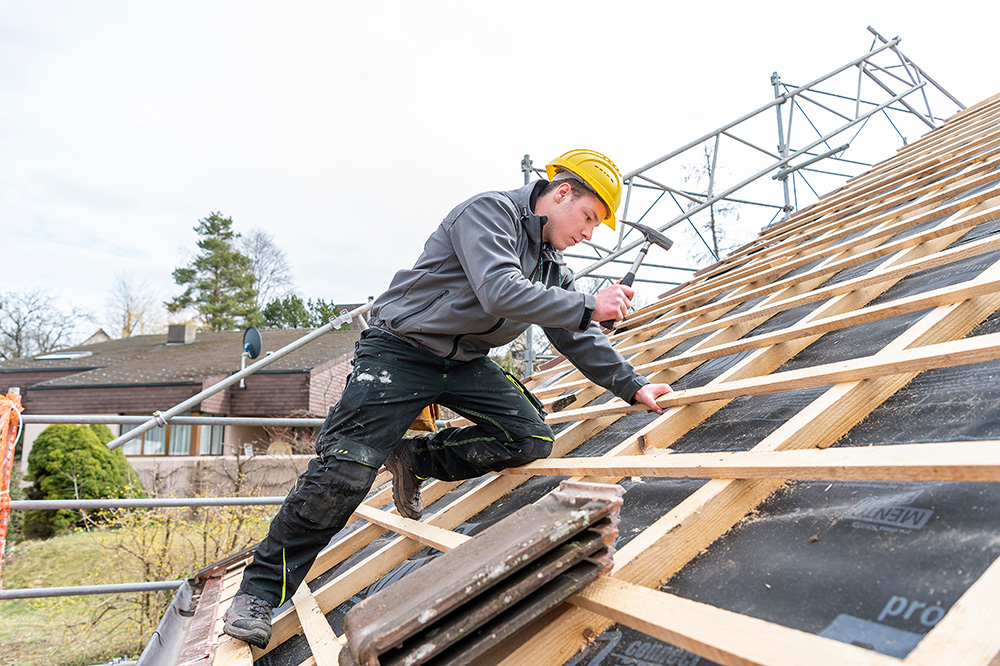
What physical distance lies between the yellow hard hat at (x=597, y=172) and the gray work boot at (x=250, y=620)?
1.98 metres

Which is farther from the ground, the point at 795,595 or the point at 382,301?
the point at 382,301

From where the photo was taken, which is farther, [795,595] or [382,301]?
[382,301]

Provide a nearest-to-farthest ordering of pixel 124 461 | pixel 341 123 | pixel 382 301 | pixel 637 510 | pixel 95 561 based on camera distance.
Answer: pixel 637 510
pixel 382 301
pixel 95 561
pixel 124 461
pixel 341 123

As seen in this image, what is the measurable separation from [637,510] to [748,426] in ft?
1.81

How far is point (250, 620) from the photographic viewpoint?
1.91 metres

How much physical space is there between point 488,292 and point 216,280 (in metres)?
33.9

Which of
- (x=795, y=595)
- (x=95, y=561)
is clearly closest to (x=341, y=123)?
(x=95, y=561)

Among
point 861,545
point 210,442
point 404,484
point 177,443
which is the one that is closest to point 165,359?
point 177,443

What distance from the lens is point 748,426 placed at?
1998 mm

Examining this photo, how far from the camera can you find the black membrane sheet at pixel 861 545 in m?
0.93

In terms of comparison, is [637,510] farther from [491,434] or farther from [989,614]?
[989,614]

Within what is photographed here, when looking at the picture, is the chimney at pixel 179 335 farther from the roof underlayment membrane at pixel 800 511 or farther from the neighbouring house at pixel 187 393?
the roof underlayment membrane at pixel 800 511

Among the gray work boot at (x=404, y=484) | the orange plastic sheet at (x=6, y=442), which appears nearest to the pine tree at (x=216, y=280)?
the orange plastic sheet at (x=6, y=442)

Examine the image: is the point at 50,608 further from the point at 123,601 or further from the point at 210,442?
the point at 210,442
